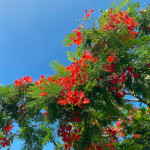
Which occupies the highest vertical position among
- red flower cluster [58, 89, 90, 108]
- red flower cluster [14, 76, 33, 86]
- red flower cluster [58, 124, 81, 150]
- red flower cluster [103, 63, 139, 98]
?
red flower cluster [14, 76, 33, 86]

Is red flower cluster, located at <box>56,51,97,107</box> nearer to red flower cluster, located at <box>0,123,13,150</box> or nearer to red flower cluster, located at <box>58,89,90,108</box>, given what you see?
red flower cluster, located at <box>58,89,90,108</box>

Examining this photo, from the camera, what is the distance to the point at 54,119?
2.72 meters

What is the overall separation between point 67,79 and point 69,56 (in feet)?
3.85

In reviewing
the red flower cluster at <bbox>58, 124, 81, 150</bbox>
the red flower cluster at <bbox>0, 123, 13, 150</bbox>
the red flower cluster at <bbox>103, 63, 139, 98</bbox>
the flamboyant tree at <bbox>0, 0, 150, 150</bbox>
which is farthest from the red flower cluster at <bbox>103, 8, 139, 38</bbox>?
the red flower cluster at <bbox>0, 123, 13, 150</bbox>

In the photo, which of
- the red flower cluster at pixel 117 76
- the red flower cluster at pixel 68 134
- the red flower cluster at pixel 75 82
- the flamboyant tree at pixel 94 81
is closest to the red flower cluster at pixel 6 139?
the flamboyant tree at pixel 94 81

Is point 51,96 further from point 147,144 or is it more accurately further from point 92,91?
point 147,144

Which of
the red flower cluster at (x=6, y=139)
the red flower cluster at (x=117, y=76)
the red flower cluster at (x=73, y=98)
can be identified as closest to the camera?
the red flower cluster at (x=73, y=98)

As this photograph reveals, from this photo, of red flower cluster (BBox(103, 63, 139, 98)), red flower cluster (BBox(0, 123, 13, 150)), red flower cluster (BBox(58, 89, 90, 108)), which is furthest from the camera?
red flower cluster (BBox(0, 123, 13, 150))

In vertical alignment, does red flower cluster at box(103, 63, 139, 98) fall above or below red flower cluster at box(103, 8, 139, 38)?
below

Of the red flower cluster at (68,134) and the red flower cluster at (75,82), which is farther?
the red flower cluster at (68,134)

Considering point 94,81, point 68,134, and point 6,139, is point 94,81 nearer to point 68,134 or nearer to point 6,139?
point 68,134

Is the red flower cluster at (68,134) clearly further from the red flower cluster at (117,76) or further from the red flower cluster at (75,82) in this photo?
the red flower cluster at (117,76)

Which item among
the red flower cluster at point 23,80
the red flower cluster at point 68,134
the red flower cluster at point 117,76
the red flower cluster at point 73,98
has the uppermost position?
the red flower cluster at point 23,80

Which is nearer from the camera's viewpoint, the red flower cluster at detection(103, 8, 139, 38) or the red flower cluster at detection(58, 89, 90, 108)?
the red flower cluster at detection(58, 89, 90, 108)
